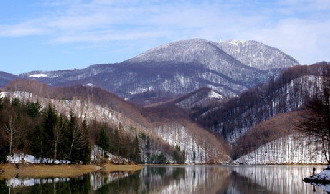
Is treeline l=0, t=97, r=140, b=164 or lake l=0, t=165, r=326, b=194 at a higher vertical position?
treeline l=0, t=97, r=140, b=164

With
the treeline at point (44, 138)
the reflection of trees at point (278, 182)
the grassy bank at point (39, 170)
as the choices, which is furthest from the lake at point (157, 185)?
the treeline at point (44, 138)

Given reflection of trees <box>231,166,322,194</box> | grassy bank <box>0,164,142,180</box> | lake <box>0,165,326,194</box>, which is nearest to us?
lake <box>0,165,326,194</box>

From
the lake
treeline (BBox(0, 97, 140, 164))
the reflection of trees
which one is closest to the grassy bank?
treeline (BBox(0, 97, 140, 164))

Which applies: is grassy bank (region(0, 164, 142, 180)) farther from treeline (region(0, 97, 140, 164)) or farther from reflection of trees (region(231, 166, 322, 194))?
reflection of trees (region(231, 166, 322, 194))

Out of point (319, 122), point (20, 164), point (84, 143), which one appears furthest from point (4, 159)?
point (319, 122)

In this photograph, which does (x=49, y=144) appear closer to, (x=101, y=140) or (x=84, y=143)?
(x=84, y=143)

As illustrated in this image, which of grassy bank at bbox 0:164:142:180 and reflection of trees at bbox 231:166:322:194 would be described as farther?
grassy bank at bbox 0:164:142:180

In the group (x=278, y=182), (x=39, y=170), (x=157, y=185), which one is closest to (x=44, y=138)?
(x=39, y=170)

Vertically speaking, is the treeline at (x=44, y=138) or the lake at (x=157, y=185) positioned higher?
the treeline at (x=44, y=138)

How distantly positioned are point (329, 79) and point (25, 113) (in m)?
91.1

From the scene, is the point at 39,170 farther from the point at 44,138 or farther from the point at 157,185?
the point at 157,185

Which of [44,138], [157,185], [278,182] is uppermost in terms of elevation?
[44,138]

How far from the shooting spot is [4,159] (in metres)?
93.1

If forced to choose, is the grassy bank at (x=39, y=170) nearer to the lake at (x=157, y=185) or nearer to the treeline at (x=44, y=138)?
the treeline at (x=44, y=138)
